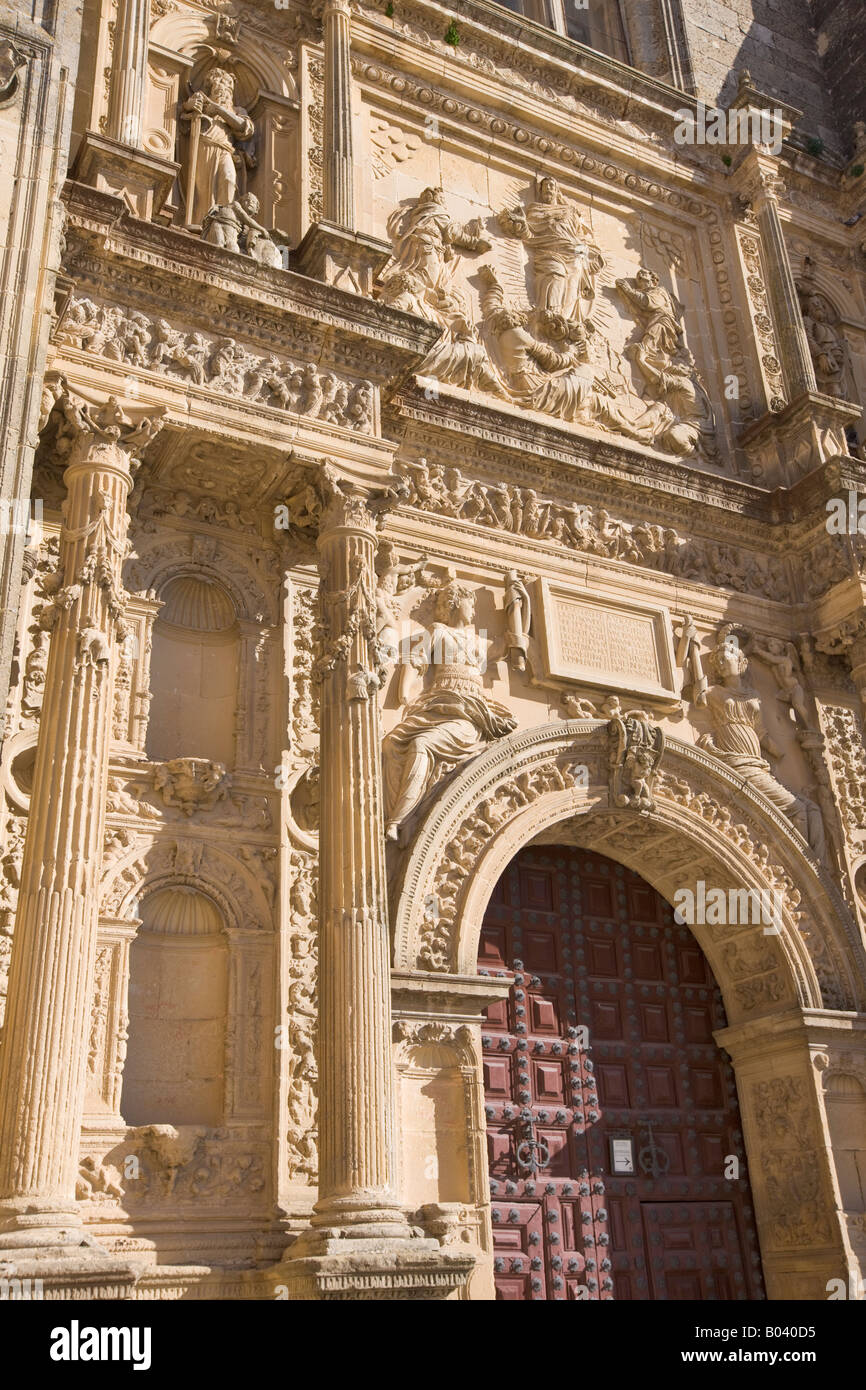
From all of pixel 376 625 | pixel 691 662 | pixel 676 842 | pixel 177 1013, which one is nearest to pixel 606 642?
pixel 691 662

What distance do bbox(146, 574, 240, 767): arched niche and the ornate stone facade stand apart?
3cm

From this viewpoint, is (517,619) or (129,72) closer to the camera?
(129,72)

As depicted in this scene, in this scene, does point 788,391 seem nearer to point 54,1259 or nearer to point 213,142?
point 213,142

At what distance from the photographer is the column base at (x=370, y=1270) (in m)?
6.12

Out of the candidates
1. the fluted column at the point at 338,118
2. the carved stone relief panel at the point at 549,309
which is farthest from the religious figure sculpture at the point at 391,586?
the fluted column at the point at 338,118

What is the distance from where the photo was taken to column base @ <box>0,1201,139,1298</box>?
5.41 meters

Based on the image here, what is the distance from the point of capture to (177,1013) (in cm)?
752

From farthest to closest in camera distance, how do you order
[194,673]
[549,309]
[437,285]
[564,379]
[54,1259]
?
[549,309] < [564,379] < [437,285] < [194,673] < [54,1259]

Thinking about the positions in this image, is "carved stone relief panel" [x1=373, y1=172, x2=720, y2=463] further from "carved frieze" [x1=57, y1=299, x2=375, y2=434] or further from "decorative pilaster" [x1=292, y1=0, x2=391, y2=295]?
"carved frieze" [x1=57, y1=299, x2=375, y2=434]

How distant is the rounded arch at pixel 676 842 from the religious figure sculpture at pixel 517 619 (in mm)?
624

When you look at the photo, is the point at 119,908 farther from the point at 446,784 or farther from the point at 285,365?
the point at 285,365

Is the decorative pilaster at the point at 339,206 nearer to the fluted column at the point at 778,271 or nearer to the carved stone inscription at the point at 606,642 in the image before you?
the carved stone inscription at the point at 606,642

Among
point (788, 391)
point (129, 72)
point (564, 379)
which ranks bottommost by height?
point (564, 379)

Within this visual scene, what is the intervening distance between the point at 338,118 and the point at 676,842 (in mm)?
6519
